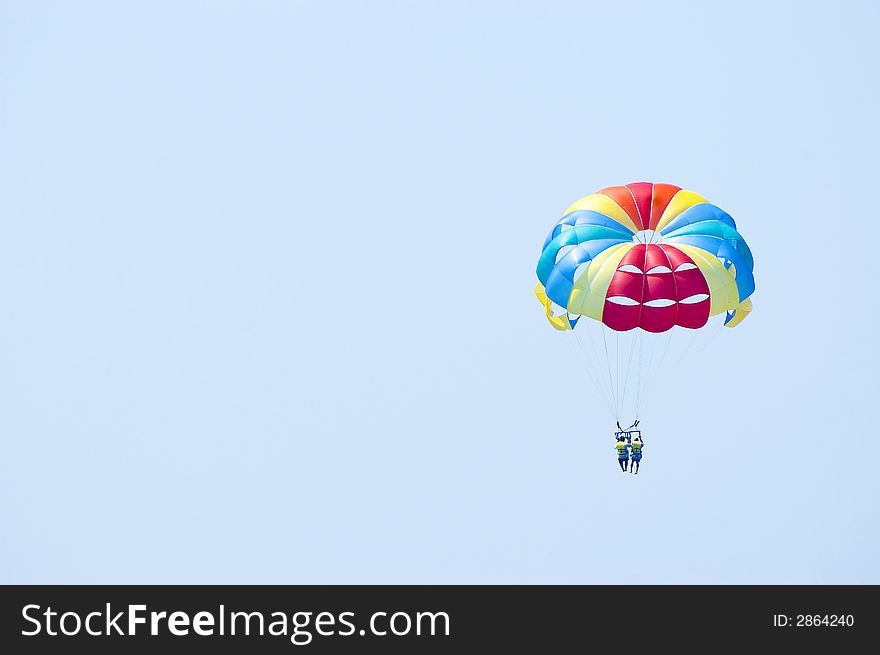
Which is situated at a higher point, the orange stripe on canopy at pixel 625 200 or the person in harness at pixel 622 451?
the orange stripe on canopy at pixel 625 200

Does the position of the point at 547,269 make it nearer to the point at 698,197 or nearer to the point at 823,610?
the point at 698,197

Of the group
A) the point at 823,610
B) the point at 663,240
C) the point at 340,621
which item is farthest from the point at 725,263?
the point at 340,621

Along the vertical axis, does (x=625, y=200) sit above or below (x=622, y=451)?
above

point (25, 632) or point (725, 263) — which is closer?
point (25, 632)

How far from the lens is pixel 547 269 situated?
61.8 m

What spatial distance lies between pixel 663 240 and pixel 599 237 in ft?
5.23

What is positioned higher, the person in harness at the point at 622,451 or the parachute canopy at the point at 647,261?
the parachute canopy at the point at 647,261

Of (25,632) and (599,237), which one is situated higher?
(599,237)

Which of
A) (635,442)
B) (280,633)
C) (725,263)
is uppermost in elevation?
(725,263)

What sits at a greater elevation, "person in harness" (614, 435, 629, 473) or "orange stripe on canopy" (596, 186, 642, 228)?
"orange stripe on canopy" (596, 186, 642, 228)

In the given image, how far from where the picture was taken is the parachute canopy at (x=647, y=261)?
2388 inches

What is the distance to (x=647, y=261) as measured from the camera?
2386 inches

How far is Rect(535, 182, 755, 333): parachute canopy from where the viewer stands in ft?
199

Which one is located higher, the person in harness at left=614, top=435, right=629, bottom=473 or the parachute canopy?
the parachute canopy
